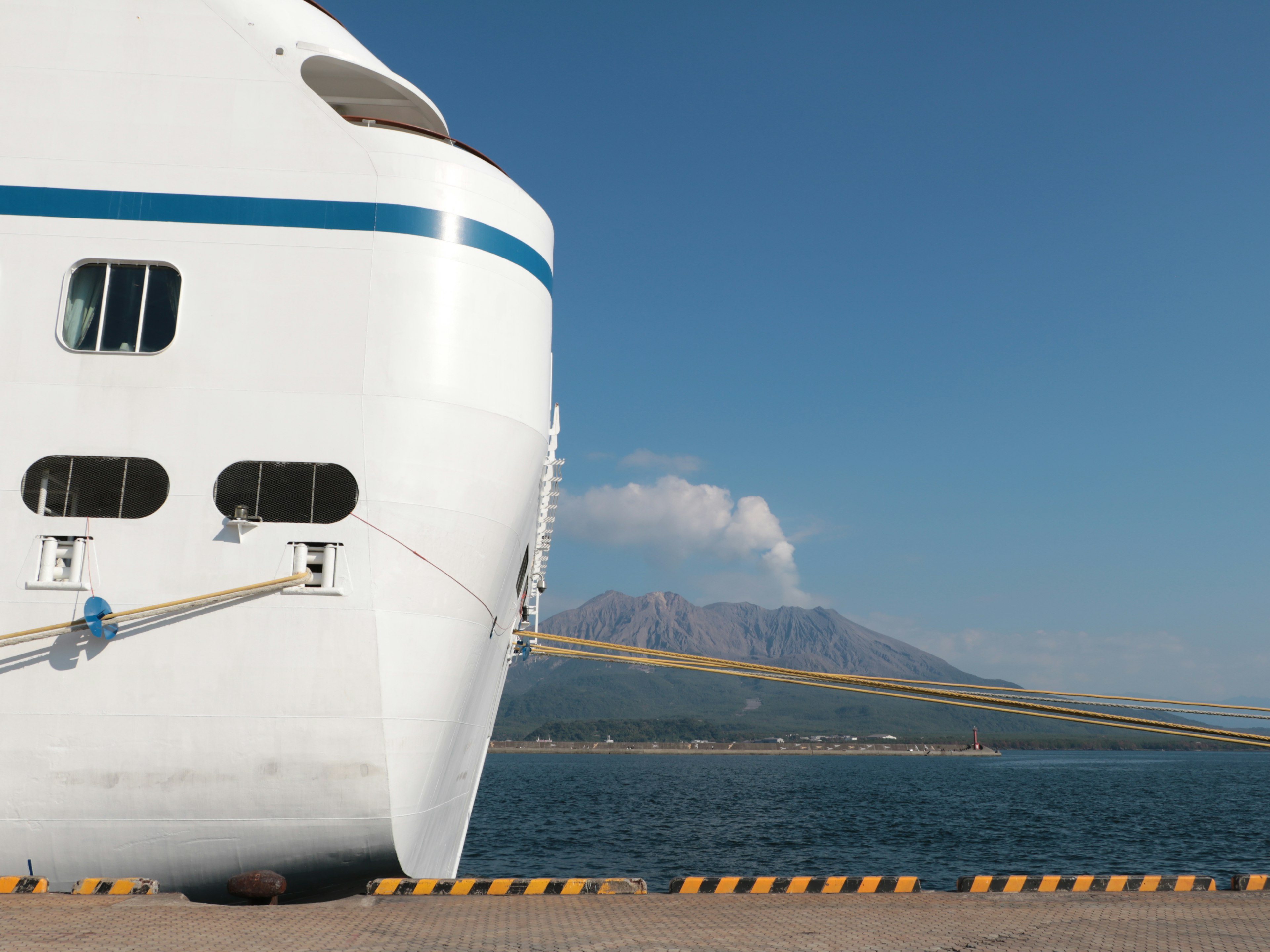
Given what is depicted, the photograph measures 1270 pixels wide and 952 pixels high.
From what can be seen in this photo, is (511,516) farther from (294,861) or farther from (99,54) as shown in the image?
(99,54)

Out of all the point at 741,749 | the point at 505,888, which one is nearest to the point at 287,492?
the point at 505,888

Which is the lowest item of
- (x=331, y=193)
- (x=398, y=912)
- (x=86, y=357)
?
(x=398, y=912)

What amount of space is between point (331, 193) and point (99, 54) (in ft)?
9.08

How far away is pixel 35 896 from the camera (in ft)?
22.0

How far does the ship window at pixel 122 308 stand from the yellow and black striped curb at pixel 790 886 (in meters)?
6.84

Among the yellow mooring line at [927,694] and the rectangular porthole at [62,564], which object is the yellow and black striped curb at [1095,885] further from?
the rectangular porthole at [62,564]

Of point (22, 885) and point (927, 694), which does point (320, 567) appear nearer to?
point (22, 885)

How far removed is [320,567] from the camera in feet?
24.9

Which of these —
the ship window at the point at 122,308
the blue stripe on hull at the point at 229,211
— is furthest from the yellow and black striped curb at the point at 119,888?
the blue stripe on hull at the point at 229,211

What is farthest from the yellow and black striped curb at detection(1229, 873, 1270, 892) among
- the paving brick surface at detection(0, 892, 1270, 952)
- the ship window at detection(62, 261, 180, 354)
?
the ship window at detection(62, 261, 180, 354)

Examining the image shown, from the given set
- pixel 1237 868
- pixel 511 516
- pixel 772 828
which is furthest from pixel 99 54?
pixel 772 828

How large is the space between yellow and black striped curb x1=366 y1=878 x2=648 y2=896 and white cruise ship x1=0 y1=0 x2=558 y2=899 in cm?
21

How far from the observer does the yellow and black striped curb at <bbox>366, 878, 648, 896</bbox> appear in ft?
24.2

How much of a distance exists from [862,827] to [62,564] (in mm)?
33754
